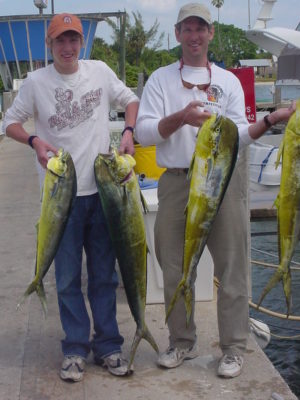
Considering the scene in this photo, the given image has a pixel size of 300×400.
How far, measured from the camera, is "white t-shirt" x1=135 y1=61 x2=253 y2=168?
12.1ft

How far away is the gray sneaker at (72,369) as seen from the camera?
3.94 metres

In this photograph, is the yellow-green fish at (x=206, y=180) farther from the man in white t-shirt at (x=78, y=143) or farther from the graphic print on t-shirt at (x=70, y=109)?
the graphic print on t-shirt at (x=70, y=109)

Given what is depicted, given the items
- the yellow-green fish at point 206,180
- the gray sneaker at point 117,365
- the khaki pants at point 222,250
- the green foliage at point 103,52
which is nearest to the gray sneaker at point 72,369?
the gray sneaker at point 117,365

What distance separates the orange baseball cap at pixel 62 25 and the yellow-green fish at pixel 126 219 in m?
0.73

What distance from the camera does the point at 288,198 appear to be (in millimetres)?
3051

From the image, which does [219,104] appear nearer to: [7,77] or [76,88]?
[76,88]

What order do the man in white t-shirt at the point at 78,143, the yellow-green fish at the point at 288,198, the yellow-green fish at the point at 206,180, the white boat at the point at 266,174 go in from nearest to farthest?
the yellow-green fish at the point at 288,198, the yellow-green fish at the point at 206,180, the man in white t-shirt at the point at 78,143, the white boat at the point at 266,174

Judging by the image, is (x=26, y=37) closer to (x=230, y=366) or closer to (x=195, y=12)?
(x=195, y=12)

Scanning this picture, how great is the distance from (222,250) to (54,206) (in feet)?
3.36

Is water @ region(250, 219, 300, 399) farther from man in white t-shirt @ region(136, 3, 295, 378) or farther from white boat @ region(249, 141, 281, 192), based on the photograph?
white boat @ region(249, 141, 281, 192)

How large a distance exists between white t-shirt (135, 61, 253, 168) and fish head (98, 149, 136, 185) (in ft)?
0.70

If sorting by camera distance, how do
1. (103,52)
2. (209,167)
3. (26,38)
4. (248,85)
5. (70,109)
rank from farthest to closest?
(103,52)
(26,38)
(248,85)
(70,109)
(209,167)

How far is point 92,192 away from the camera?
12.7 ft

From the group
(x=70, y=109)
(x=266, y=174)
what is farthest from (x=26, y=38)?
(x=70, y=109)
